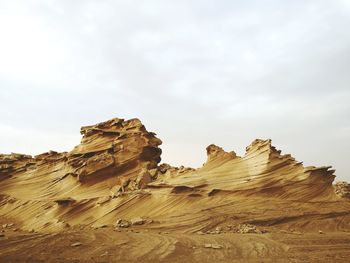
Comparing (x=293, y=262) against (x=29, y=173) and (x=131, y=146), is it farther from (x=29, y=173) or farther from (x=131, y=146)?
(x=29, y=173)

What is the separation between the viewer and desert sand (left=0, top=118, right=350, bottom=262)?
937cm

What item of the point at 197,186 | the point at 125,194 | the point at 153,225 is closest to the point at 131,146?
the point at 125,194

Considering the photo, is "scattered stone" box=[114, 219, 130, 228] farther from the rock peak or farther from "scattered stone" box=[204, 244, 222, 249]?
the rock peak

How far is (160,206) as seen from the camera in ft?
51.1

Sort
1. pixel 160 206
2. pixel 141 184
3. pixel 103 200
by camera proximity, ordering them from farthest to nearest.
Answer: pixel 141 184 → pixel 103 200 → pixel 160 206

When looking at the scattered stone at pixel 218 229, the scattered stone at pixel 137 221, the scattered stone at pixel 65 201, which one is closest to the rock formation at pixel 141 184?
the scattered stone at pixel 65 201

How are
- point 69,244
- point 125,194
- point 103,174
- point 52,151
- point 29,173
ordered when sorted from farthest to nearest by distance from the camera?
1. point 52,151
2. point 29,173
3. point 103,174
4. point 125,194
5. point 69,244

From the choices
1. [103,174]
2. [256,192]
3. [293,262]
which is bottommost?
[293,262]

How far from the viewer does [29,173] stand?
2366 cm

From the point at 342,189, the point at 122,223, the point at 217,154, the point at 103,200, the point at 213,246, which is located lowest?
the point at 213,246

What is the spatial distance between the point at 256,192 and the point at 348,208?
3.83 meters

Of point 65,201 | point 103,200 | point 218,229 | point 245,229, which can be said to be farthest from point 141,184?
point 245,229

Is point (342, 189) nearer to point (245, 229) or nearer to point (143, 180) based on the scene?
point (245, 229)

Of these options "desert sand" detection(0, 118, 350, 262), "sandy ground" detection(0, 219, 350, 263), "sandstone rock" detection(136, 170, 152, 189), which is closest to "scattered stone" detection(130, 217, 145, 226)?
"desert sand" detection(0, 118, 350, 262)
